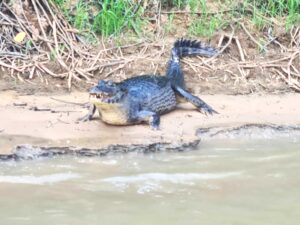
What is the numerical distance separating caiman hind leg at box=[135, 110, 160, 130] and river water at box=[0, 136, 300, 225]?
0.55m

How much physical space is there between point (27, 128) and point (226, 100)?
2328 millimetres

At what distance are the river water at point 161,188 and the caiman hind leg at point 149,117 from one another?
0.55 metres

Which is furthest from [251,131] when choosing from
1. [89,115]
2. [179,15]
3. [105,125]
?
[179,15]

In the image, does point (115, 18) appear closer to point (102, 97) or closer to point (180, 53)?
point (180, 53)

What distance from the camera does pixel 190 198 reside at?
4.81m

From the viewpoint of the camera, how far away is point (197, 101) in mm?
7293

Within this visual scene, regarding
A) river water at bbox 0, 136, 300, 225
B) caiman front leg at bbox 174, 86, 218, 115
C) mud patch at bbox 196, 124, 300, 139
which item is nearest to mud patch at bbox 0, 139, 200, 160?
river water at bbox 0, 136, 300, 225

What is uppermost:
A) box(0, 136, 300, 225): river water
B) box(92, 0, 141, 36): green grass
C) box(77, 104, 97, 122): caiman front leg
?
box(92, 0, 141, 36): green grass

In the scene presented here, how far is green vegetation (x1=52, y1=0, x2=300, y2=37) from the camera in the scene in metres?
8.80

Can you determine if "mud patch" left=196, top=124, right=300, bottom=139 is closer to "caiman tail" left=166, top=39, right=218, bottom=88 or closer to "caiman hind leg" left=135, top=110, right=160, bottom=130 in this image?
"caiman hind leg" left=135, top=110, right=160, bottom=130

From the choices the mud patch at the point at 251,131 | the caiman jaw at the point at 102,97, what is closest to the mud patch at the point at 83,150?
the mud patch at the point at 251,131

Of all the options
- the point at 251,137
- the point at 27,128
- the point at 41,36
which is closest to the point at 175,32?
the point at 41,36

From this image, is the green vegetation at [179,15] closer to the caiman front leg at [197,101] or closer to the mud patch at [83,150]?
the caiman front leg at [197,101]

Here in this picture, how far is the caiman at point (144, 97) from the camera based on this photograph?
21.5 ft
